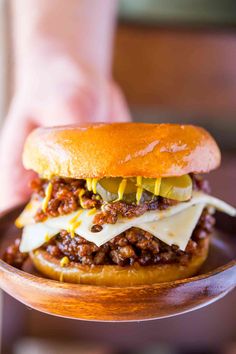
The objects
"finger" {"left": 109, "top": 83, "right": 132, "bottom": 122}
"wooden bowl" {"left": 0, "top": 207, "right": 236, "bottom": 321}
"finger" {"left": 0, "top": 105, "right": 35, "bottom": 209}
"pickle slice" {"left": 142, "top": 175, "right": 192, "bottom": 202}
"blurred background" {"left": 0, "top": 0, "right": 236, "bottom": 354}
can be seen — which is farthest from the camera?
"blurred background" {"left": 0, "top": 0, "right": 236, "bottom": 354}

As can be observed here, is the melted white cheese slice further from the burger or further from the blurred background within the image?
the blurred background

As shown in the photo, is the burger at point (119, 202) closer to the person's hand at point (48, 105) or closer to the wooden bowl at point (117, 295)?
the wooden bowl at point (117, 295)

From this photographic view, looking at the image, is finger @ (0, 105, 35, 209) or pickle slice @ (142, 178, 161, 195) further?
finger @ (0, 105, 35, 209)

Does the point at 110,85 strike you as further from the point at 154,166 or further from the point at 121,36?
the point at 154,166

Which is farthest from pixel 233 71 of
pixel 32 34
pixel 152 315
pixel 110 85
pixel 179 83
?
pixel 152 315

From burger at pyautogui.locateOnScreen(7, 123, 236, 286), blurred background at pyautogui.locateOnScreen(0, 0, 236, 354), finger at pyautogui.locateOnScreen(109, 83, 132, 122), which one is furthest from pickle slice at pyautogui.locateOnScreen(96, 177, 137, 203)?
blurred background at pyautogui.locateOnScreen(0, 0, 236, 354)

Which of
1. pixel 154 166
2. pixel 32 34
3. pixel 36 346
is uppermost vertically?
pixel 32 34
